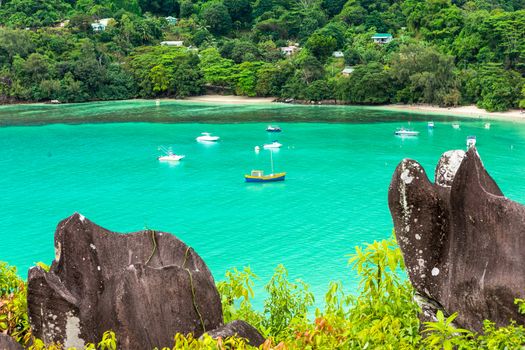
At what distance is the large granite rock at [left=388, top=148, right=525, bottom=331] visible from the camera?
5.21 m

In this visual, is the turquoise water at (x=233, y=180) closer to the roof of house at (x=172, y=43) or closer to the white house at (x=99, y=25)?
the roof of house at (x=172, y=43)

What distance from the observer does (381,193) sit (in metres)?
30.8

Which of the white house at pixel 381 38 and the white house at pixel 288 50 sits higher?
the white house at pixel 381 38

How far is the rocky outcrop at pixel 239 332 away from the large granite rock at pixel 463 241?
1.56 m

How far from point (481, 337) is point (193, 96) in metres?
74.2

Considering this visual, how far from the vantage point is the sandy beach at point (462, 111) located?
2131 inches

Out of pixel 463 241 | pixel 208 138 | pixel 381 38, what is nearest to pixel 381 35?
pixel 381 38

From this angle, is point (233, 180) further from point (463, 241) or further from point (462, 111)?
point (462, 111)

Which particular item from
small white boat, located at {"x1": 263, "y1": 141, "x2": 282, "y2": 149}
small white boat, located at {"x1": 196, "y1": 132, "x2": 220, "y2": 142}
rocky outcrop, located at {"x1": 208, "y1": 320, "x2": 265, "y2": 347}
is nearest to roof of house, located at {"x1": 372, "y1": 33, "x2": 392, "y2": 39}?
small white boat, located at {"x1": 196, "y1": 132, "x2": 220, "y2": 142}

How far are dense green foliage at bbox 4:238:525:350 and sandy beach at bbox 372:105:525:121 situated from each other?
51.3m

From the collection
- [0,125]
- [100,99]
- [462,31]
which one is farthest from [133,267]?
[100,99]

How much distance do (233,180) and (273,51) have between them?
48311 mm

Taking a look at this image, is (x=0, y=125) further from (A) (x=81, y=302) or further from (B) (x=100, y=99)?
(A) (x=81, y=302)

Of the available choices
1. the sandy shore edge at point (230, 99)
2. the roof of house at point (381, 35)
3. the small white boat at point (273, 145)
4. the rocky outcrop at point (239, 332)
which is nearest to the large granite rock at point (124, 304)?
the rocky outcrop at point (239, 332)
